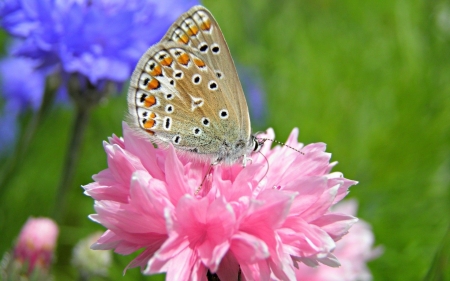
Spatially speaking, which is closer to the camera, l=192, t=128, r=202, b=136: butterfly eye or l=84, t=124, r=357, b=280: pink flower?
l=84, t=124, r=357, b=280: pink flower

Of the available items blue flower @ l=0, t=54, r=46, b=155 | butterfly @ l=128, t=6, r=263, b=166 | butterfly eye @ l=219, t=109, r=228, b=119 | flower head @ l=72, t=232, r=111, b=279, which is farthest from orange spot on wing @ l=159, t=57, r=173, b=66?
blue flower @ l=0, t=54, r=46, b=155

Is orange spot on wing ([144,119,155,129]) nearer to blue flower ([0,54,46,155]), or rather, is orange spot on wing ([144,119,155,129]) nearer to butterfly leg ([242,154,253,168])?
butterfly leg ([242,154,253,168])

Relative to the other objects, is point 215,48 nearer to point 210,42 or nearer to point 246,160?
point 210,42

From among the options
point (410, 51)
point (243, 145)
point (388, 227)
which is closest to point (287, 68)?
point (410, 51)

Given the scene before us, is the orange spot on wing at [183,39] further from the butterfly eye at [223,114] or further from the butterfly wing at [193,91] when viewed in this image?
the butterfly eye at [223,114]

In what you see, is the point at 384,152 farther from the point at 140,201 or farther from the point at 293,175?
the point at 140,201

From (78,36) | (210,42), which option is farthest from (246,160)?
(78,36)
